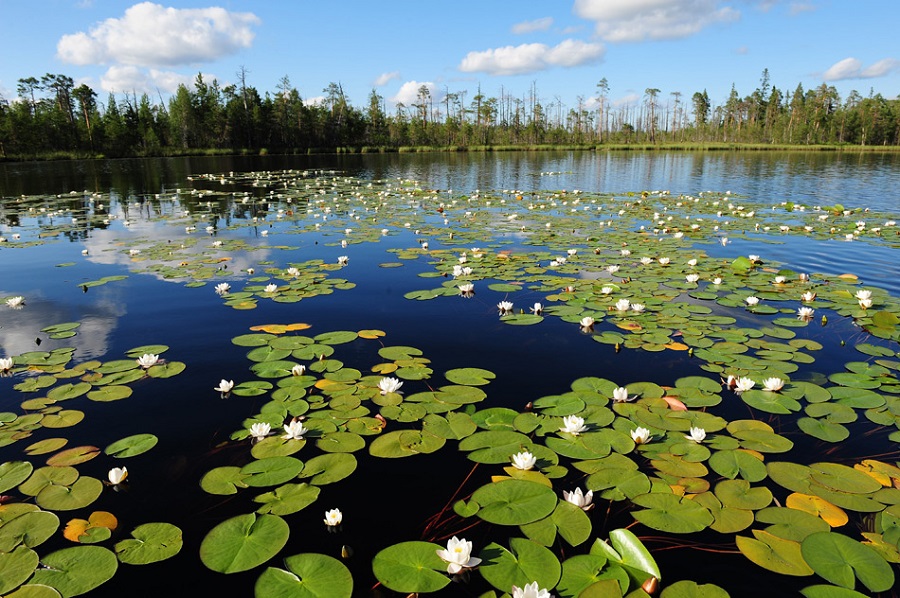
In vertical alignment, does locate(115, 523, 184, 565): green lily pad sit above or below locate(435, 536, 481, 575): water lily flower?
below

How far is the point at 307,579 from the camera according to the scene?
193 cm

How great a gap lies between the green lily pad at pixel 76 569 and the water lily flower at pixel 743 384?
390 cm

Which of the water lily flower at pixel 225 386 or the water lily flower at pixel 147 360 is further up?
the water lily flower at pixel 147 360

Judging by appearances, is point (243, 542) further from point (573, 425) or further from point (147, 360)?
point (147, 360)

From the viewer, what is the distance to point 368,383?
11.8 feet

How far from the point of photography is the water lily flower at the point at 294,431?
9.32 ft

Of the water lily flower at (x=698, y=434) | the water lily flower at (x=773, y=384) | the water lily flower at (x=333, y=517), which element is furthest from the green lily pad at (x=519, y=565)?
the water lily flower at (x=773, y=384)

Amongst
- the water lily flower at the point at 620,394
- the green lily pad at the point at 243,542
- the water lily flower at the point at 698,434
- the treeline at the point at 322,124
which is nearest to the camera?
the green lily pad at the point at 243,542

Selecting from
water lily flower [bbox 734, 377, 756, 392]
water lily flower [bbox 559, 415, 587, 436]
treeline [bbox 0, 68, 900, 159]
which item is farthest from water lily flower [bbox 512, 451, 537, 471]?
treeline [bbox 0, 68, 900, 159]

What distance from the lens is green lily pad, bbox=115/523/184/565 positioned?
2076 mm

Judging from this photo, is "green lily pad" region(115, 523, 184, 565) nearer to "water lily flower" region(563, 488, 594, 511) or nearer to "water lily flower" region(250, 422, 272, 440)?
"water lily flower" region(250, 422, 272, 440)

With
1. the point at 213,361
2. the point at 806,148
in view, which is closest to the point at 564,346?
the point at 213,361

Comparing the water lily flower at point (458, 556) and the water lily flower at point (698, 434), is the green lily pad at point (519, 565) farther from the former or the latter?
the water lily flower at point (698, 434)

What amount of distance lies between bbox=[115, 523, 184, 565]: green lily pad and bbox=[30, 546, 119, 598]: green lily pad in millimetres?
56
